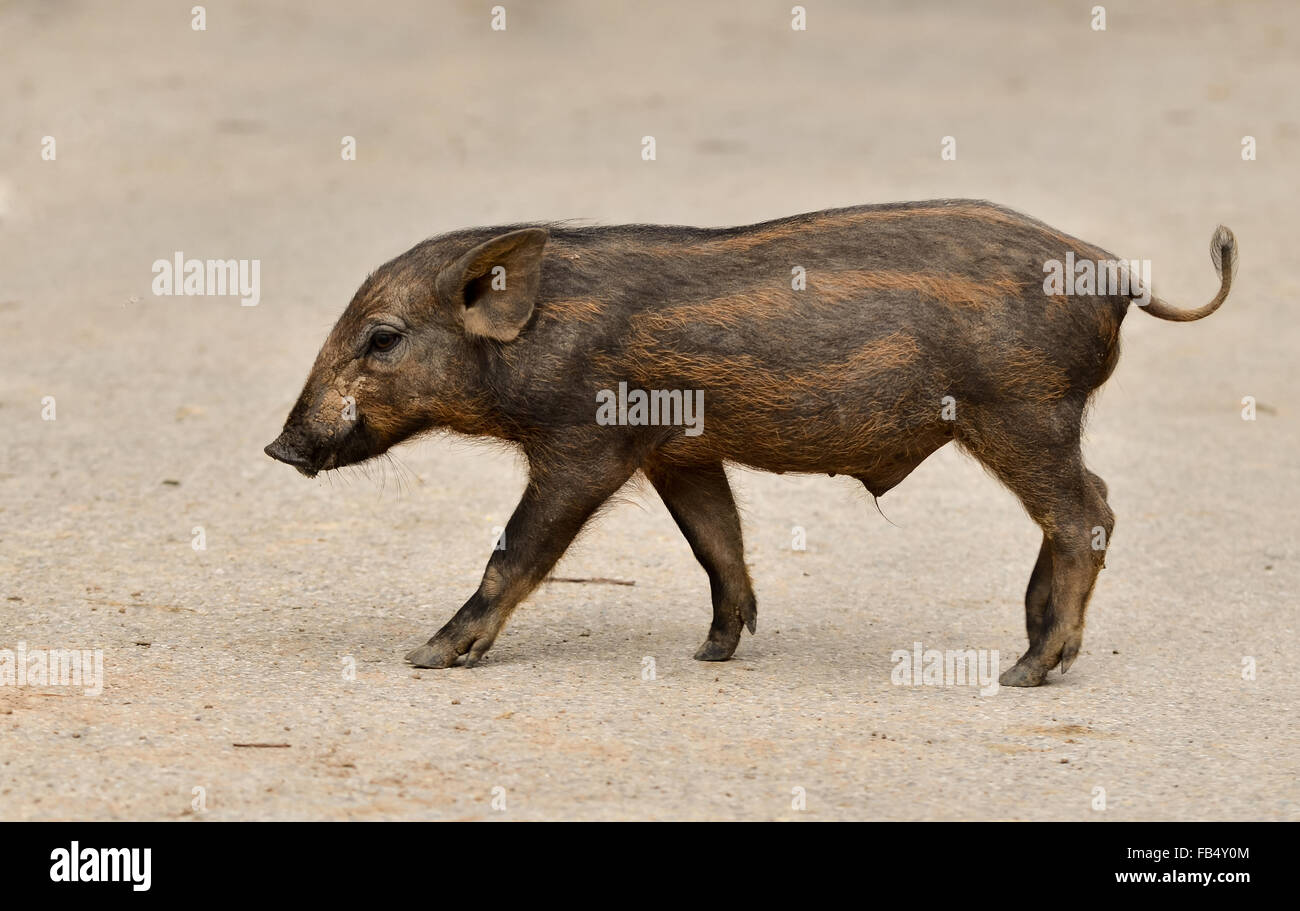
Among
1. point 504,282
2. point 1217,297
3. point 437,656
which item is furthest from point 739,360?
point 1217,297

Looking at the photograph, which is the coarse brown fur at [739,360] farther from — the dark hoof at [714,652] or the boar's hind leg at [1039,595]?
the dark hoof at [714,652]

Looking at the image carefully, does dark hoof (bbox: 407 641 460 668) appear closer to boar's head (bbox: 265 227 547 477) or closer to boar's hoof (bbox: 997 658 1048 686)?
boar's head (bbox: 265 227 547 477)

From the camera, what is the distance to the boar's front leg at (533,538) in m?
7.93

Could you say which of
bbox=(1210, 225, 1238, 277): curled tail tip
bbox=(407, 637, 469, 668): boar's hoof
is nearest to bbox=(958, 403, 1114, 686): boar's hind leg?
bbox=(1210, 225, 1238, 277): curled tail tip

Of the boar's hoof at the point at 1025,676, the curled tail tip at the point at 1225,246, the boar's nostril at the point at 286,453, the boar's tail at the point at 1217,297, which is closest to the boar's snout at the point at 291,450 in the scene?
the boar's nostril at the point at 286,453

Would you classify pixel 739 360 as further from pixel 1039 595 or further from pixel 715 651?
pixel 1039 595

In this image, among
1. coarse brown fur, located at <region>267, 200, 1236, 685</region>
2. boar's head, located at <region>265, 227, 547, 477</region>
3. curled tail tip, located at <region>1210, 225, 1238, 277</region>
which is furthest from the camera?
curled tail tip, located at <region>1210, 225, 1238, 277</region>

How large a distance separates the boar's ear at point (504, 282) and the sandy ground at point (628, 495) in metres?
1.43

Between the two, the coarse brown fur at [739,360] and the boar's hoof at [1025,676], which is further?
the boar's hoof at [1025,676]

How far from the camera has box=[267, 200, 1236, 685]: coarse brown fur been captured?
786cm

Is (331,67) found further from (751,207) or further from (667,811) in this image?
(667,811)

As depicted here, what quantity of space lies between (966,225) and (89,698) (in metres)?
3.95

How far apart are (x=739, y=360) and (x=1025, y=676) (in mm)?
1815

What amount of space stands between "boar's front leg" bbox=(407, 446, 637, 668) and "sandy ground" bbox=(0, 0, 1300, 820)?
0.15 metres
